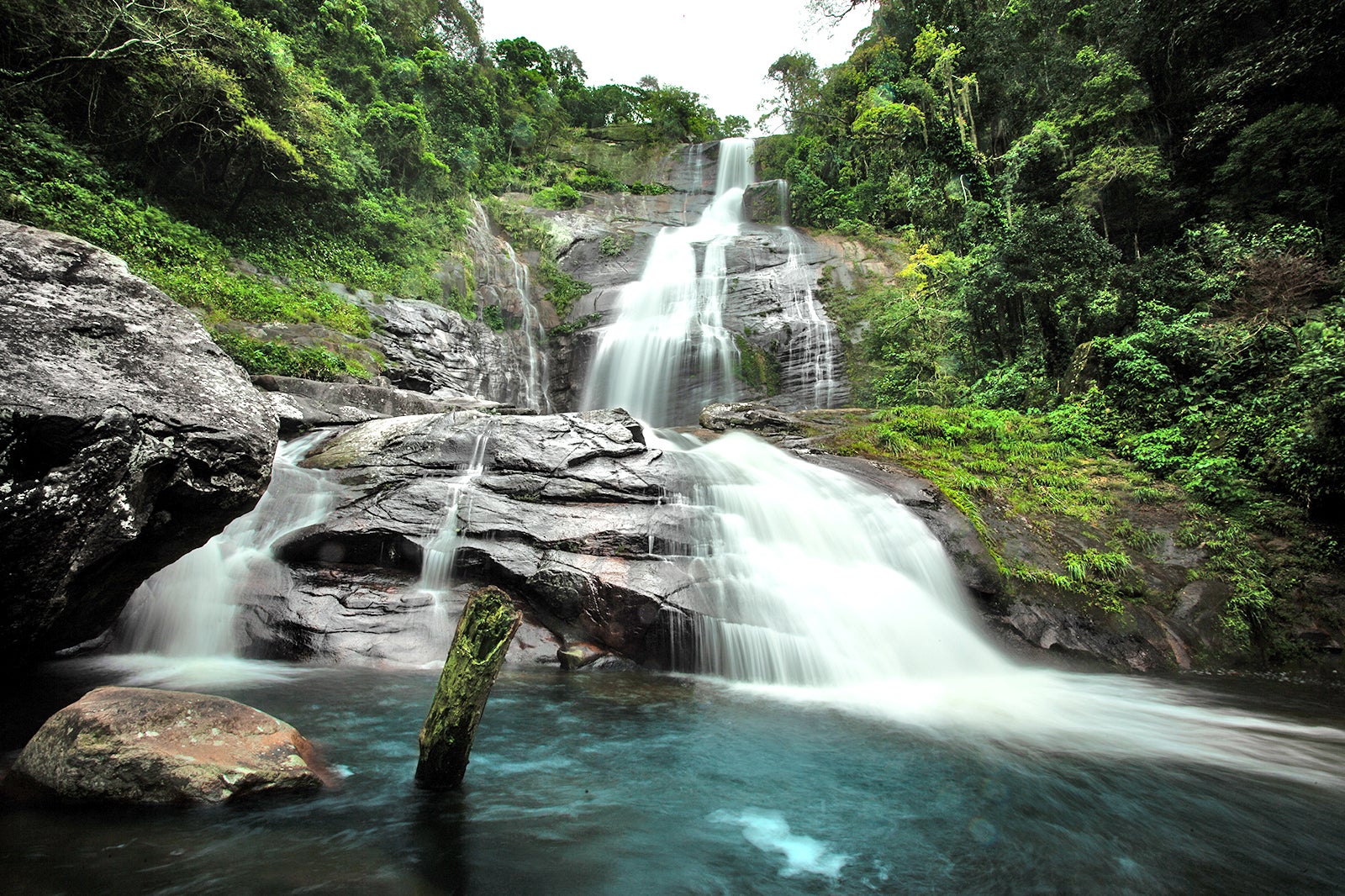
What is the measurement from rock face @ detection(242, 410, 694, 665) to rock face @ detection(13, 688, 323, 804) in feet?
9.65

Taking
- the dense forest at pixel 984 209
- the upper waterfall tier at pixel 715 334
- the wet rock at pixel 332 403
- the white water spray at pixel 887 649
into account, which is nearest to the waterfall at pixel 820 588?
the white water spray at pixel 887 649

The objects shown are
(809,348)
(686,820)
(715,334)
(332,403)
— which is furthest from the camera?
(715,334)

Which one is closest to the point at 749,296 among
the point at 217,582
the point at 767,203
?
the point at 767,203

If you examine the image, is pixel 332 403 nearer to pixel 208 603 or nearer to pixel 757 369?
pixel 208 603

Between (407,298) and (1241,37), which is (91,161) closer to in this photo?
(407,298)

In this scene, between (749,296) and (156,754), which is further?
(749,296)

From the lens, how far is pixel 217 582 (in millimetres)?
6328

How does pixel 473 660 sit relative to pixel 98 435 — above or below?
below

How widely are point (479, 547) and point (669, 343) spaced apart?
13031 millimetres

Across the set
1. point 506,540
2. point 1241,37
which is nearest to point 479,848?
point 506,540

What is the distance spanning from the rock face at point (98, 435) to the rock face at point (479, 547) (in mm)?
2045

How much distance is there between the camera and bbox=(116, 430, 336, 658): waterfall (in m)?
5.82

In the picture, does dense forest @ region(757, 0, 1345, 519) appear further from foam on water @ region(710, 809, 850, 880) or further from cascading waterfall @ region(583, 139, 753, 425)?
foam on water @ region(710, 809, 850, 880)

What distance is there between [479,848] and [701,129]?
129 ft
